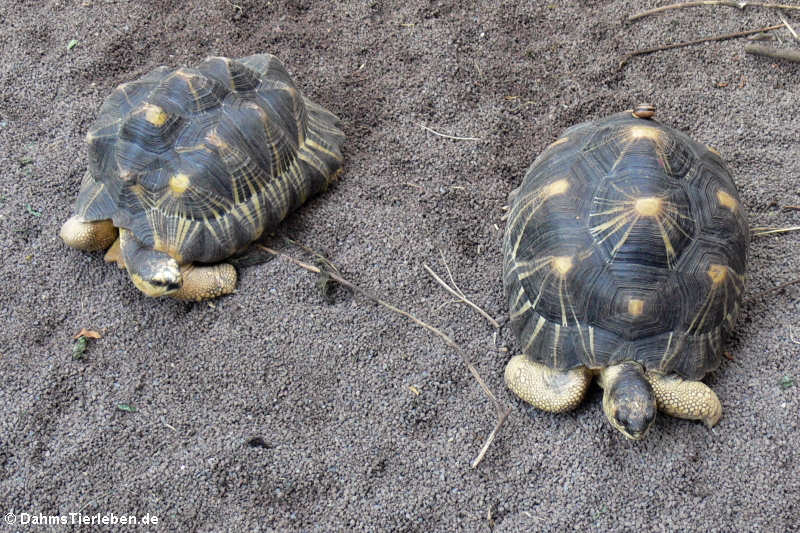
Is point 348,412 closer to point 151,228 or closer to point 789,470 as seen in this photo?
point 151,228

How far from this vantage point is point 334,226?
2760mm

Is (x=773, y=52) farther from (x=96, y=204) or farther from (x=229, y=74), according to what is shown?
(x=96, y=204)

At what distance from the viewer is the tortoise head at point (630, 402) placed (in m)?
1.92

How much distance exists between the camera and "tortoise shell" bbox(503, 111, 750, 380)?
2010mm

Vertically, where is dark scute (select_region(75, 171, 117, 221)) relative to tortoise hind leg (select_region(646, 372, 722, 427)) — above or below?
above

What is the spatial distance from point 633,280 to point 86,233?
2.14m

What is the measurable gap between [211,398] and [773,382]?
203 centimetres

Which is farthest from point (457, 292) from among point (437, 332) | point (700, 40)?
point (700, 40)

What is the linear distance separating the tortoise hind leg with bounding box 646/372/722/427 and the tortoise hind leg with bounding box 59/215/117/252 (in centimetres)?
219

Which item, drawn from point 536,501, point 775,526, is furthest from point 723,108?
point 536,501

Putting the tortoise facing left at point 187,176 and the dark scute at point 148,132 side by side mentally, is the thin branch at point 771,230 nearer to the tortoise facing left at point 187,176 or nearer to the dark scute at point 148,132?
the tortoise facing left at point 187,176

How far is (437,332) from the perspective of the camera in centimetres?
242

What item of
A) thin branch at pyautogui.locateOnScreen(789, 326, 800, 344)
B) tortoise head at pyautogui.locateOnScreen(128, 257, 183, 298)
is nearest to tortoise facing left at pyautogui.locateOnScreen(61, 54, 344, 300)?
tortoise head at pyautogui.locateOnScreen(128, 257, 183, 298)

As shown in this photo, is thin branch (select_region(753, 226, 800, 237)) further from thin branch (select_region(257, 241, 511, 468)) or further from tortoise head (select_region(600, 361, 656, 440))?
thin branch (select_region(257, 241, 511, 468))
